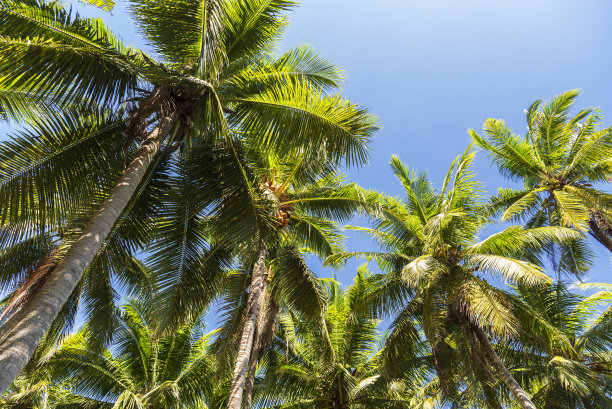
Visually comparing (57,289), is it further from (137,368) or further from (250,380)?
(137,368)

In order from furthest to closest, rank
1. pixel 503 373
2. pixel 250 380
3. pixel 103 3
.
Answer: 1. pixel 250 380
2. pixel 503 373
3. pixel 103 3

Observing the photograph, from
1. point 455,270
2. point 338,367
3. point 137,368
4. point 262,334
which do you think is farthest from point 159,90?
point 137,368

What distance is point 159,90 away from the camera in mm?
6961

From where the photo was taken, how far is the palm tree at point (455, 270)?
31.3 ft

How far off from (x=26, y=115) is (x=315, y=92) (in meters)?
5.03

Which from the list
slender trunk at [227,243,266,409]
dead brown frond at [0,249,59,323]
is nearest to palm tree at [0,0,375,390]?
dead brown frond at [0,249,59,323]

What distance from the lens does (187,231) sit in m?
8.65

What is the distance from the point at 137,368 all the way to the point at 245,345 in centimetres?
769

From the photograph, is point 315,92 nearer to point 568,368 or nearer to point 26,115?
point 26,115

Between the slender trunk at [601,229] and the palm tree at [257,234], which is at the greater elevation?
the slender trunk at [601,229]

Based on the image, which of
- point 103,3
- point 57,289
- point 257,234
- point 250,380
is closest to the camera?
point 57,289

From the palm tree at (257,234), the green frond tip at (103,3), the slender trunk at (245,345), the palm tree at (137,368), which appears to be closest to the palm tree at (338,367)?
the palm tree at (257,234)

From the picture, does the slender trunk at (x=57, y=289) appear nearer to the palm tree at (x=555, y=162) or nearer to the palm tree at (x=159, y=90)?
the palm tree at (x=159, y=90)

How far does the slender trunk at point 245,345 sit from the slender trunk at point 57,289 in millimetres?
3724
